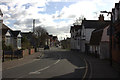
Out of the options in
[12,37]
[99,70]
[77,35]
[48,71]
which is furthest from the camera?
[77,35]

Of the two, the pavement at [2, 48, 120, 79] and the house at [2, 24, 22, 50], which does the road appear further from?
the house at [2, 24, 22, 50]

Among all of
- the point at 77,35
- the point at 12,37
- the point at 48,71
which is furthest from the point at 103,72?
the point at 77,35

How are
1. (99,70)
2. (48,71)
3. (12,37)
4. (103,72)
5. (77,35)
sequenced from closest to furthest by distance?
(103,72) → (48,71) → (99,70) → (12,37) → (77,35)

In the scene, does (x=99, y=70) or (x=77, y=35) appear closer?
(x=99, y=70)

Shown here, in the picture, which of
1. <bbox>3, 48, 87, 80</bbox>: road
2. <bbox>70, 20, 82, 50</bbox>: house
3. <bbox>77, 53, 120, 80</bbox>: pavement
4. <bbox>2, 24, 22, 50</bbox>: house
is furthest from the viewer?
<bbox>70, 20, 82, 50</bbox>: house

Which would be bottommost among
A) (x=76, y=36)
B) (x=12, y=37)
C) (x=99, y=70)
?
(x=99, y=70)

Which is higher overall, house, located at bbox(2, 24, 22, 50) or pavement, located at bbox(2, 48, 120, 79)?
house, located at bbox(2, 24, 22, 50)

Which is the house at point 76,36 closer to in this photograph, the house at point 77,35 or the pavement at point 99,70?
the house at point 77,35

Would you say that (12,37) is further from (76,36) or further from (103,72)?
(103,72)

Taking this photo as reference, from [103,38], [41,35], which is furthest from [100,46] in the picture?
[41,35]

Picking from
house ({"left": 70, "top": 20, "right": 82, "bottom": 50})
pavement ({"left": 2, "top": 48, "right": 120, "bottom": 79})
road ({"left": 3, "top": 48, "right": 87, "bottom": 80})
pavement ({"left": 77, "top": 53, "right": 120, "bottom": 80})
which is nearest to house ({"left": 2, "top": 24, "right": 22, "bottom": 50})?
house ({"left": 70, "top": 20, "right": 82, "bottom": 50})

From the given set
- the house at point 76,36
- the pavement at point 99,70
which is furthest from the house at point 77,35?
the pavement at point 99,70

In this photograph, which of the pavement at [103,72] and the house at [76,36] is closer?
the pavement at [103,72]

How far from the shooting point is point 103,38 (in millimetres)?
34438
